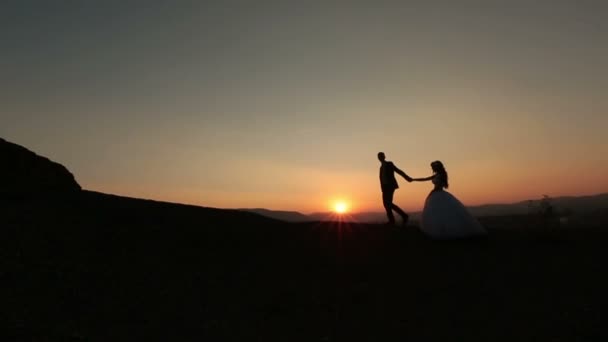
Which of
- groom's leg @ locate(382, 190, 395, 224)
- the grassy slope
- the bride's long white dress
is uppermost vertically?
groom's leg @ locate(382, 190, 395, 224)

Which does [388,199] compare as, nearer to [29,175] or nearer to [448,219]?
[448,219]

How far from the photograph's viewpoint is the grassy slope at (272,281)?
365 inches

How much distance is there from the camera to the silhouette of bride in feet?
49.4

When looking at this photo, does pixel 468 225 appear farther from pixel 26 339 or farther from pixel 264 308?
pixel 26 339

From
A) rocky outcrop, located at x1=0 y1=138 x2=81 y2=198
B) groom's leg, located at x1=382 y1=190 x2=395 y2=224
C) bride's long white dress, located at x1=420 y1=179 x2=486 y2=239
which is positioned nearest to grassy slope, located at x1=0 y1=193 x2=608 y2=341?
bride's long white dress, located at x1=420 y1=179 x2=486 y2=239

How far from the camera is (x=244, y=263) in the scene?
43.2ft

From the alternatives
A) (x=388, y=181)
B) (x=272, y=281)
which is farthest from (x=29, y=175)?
(x=388, y=181)

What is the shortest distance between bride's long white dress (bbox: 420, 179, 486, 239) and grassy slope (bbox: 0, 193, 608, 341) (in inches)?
14.0

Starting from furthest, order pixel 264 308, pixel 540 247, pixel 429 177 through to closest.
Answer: pixel 429 177, pixel 540 247, pixel 264 308

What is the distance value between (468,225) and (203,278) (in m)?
8.53

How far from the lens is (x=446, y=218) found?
15.1m

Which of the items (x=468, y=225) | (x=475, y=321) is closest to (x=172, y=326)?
(x=475, y=321)

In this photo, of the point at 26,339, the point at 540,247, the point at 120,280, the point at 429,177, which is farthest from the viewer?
the point at 429,177

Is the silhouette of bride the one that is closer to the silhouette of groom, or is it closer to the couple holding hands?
the couple holding hands
